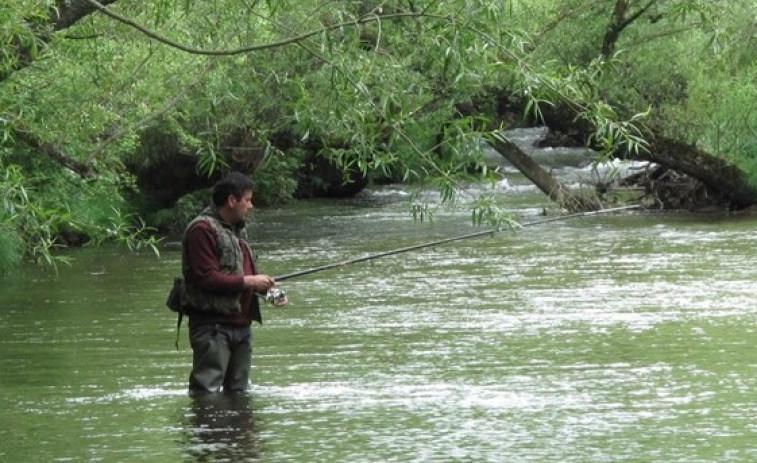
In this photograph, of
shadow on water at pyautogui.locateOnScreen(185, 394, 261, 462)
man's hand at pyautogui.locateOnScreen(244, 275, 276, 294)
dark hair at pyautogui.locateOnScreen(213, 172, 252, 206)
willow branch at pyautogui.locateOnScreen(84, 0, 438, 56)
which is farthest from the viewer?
dark hair at pyautogui.locateOnScreen(213, 172, 252, 206)

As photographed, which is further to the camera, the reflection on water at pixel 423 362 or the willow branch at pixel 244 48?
the reflection on water at pixel 423 362

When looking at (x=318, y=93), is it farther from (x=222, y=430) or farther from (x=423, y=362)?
(x=222, y=430)

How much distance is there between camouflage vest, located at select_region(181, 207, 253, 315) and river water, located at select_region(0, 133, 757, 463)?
723 mm

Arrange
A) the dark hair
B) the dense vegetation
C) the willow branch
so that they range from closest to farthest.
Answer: the willow branch
the dense vegetation
the dark hair

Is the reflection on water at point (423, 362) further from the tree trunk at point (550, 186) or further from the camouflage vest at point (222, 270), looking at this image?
the tree trunk at point (550, 186)

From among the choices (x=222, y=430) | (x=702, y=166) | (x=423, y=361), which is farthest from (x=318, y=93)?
(x=222, y=430)

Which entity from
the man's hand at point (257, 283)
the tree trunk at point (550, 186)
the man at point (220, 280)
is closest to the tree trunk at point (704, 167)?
the tree trunk at point (550, 186)

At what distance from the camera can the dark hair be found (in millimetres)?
9820

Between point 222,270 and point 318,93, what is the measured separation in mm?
10817

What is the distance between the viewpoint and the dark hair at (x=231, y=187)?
9.82 metres

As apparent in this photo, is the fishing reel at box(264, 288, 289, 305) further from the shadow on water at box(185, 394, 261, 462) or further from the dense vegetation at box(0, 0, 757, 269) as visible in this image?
the dense vegetation at box(0, 0, 757, 269)

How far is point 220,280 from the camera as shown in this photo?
9.67 meters

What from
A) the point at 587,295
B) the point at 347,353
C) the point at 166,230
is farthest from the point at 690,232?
the point at 347,353

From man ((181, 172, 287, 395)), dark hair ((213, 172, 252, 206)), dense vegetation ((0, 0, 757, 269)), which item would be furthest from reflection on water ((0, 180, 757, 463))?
dark hair ((213, 172, 252, 206))
